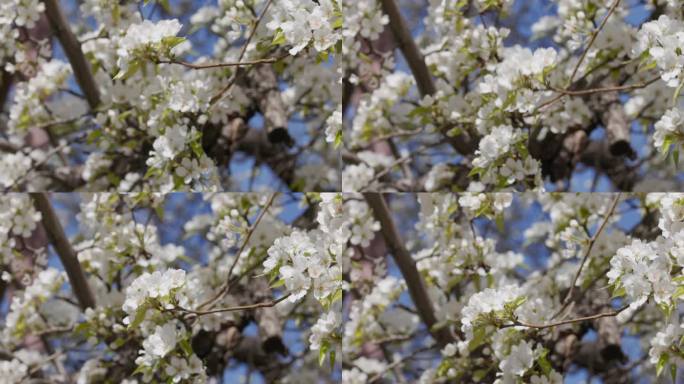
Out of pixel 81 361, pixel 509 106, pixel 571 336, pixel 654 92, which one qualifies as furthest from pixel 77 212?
pixel 654 92

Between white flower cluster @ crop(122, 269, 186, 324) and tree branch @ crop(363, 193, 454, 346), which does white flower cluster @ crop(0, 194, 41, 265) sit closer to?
white flower cluster @ crop(122, 269, 186, 324)

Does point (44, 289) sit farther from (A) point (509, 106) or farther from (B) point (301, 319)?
(A) point (509, 106)

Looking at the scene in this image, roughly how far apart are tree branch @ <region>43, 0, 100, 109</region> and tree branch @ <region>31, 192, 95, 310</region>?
26cm

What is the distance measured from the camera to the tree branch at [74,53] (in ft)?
7.32

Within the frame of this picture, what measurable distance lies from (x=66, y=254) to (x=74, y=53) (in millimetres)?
449

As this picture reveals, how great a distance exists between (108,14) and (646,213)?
4.02 ft

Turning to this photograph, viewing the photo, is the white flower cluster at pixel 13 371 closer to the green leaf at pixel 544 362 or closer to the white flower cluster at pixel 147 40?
the white flower cluster at pixel 147 40

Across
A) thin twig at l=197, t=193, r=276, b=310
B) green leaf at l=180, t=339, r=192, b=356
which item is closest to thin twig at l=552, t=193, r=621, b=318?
thin twig at l=197, t=193, r=276, b=310

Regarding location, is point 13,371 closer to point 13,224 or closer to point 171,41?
point 13,224

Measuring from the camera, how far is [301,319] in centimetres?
208

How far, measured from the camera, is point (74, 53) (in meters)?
2.24

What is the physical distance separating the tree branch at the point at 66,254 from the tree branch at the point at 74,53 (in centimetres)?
26

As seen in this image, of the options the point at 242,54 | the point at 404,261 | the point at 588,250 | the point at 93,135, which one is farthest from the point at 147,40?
the point at 588,250

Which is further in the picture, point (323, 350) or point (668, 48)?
point (323, 350)
